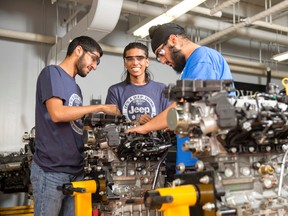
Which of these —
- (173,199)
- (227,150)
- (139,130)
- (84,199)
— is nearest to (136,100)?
(139,130)

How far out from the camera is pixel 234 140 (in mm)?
1363

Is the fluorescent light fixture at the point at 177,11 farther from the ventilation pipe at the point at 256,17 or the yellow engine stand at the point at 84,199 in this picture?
the yellow engine stand at the point at 84,199

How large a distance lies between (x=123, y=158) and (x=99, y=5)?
6.97ft

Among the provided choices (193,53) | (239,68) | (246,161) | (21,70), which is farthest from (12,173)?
(239,68)

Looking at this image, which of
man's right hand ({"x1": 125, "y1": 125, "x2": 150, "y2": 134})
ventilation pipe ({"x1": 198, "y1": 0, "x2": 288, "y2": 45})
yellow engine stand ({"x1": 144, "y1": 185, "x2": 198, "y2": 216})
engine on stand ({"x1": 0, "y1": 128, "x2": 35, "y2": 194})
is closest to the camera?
yellow engine stand ({"x1": 144, "y1": 185, "x2": 198, "y2": 216})

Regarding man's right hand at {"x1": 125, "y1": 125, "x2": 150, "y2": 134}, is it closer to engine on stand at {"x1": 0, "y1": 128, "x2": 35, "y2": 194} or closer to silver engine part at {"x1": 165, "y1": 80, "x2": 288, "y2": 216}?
silver engine part at {"x1": 165, "y1": 80, "x2": 288, "y2": 216}

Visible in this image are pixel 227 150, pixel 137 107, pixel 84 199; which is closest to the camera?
pixel 227 150

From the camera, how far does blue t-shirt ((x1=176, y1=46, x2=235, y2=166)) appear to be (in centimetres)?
171

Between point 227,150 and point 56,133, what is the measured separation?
1.17 metres

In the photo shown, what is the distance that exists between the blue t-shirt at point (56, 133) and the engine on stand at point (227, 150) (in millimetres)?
920

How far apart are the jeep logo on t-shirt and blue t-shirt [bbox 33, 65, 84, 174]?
0.48 m

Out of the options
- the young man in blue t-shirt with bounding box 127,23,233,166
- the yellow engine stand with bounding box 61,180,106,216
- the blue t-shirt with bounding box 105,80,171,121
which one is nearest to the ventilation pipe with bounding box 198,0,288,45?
the blue t-shirt with bounding box 105,80,171,121

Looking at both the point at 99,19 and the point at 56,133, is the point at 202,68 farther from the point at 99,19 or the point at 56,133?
A: the point at 99,19

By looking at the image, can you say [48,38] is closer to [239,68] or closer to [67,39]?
[67,39]
